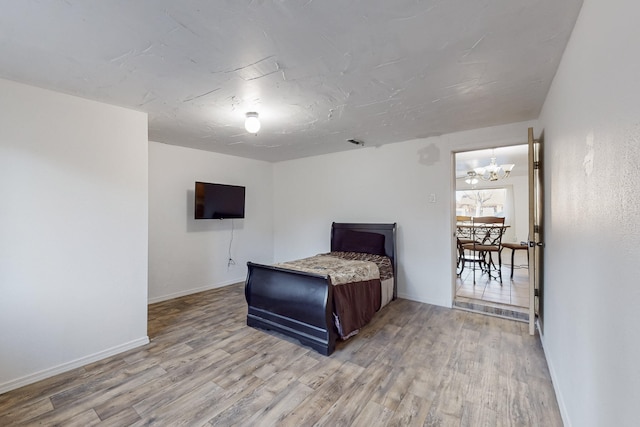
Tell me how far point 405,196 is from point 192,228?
3.39 metres

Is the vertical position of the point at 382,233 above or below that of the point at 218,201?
below

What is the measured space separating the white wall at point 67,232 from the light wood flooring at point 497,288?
4.20 metres

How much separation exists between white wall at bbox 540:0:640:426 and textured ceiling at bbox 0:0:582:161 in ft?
1.42

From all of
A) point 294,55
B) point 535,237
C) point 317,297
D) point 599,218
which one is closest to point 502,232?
point 535,237

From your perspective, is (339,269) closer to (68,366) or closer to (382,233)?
(382,233)

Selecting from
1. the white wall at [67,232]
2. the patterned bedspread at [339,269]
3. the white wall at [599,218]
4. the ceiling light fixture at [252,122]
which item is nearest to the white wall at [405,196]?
the patterned bedspread at [339,269]

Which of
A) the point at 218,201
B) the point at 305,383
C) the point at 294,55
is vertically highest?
the point at 294,55

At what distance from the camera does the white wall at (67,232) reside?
2.13 meters

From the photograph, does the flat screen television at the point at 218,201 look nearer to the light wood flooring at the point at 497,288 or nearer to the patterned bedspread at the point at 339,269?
the patterned bedspread at the point at 339,269

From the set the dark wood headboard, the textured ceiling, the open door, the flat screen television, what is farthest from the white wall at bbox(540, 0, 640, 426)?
the flat screen television

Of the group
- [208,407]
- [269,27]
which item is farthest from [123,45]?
[208,407]

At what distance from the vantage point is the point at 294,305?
9.29 ft

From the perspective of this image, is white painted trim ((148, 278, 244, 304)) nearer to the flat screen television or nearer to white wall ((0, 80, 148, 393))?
the flat screen television

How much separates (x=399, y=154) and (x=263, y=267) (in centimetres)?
260
